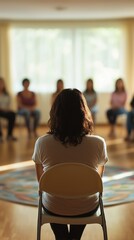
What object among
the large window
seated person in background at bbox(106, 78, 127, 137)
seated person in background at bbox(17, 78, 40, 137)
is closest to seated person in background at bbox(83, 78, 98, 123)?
seated person in background at bbox(106, 78, 127, 137)

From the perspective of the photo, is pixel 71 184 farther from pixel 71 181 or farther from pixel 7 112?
pixel 7 112

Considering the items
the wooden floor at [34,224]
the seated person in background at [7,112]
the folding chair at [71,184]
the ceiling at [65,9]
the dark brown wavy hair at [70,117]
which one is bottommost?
the wooden floor at [34,224]

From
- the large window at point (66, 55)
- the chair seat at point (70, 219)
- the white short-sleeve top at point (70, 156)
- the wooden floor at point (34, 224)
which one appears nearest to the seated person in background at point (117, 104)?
the large window at point (66, 55)

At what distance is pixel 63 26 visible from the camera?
8.41 metres

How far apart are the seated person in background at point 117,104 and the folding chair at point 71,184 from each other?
524 cm

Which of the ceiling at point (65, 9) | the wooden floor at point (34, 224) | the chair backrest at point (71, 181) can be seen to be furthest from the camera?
the ceiling at point (65, 9)

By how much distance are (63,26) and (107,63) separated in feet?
3.80

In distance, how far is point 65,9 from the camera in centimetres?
691

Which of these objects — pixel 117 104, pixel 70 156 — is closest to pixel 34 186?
pixel 70 156

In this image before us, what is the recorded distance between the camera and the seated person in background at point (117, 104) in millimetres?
7414

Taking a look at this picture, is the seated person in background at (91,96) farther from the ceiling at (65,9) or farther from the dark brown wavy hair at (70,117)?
the dark brown wavy hair at (70,117)

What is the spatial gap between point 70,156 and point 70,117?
0.70 ft

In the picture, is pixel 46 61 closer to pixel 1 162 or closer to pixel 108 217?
pixel 1 162

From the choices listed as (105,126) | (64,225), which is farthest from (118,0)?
(64,225)
